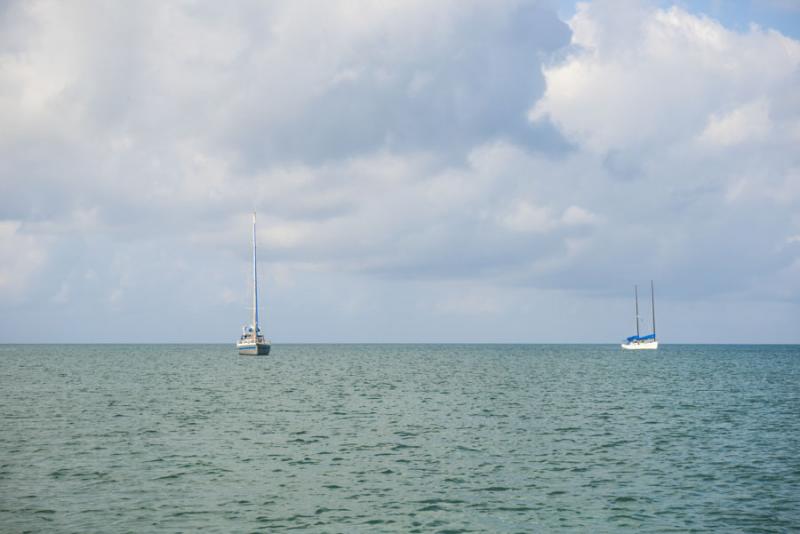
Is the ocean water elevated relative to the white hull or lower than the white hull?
lower

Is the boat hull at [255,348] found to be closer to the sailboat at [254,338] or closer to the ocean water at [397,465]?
the sailboat at [254,338]

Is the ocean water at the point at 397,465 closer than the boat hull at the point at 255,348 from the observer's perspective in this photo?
Yes

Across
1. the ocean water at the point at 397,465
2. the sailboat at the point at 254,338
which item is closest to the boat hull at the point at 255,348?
the sailboat at the point at 254,338

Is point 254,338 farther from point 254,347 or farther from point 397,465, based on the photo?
point 397,465

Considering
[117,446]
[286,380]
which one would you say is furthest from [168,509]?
[286,380]

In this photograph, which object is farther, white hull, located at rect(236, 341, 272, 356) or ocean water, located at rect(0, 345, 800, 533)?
white hull, located at rect(236, 341, 272, 356)

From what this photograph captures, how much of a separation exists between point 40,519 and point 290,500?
9394 millimetres

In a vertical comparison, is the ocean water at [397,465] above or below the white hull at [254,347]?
below

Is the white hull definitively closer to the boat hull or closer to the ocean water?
the boat hull

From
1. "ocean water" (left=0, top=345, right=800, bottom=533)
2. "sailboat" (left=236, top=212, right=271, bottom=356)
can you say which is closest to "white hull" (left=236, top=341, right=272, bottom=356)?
"sailboat" (left=236, top=212, right=271, bottom=356)

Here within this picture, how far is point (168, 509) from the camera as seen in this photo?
2722cm

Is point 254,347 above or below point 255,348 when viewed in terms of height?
above

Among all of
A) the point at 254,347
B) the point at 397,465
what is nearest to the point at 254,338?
the point at 254,347

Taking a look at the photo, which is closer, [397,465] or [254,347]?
[397,465]
